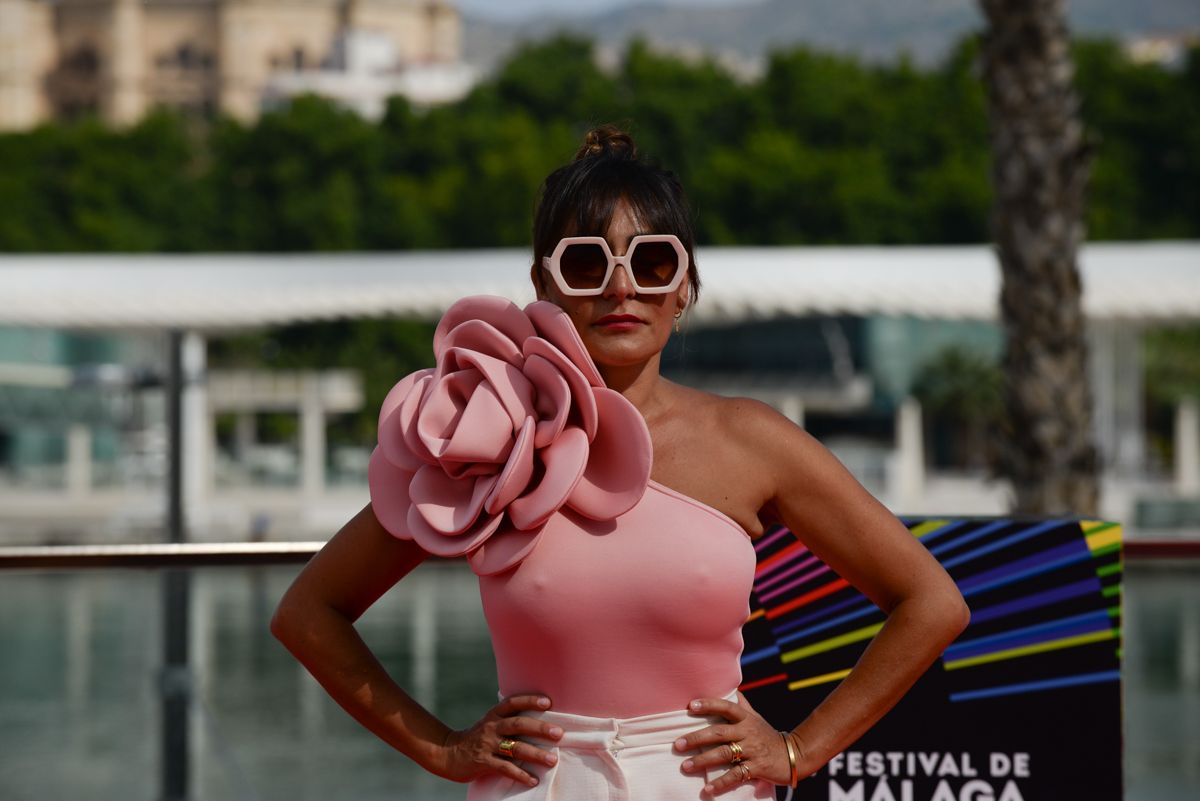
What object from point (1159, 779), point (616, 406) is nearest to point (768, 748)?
point (616, 406)

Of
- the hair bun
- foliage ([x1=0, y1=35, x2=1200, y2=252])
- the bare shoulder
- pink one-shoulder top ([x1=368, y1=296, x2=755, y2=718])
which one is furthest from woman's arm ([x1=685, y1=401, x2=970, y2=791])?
foliage ([x1=0, y1=35, x2=1200, y2=252])

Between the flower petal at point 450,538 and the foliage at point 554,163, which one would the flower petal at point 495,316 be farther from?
the foliage at point 554,163

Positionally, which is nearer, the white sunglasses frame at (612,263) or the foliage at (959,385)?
the white sunglasses frame at (612,263)

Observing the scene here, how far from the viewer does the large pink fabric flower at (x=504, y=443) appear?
174cm

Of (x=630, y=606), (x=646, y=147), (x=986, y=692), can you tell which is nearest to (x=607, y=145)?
(x=630, y=606)

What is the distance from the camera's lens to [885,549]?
6.25ft

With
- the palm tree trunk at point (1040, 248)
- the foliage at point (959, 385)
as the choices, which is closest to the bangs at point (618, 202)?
the palm tree trunk at point (1040, 248)

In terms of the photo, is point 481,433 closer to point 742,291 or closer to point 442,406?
point 442,406

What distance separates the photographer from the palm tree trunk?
621 centimetres

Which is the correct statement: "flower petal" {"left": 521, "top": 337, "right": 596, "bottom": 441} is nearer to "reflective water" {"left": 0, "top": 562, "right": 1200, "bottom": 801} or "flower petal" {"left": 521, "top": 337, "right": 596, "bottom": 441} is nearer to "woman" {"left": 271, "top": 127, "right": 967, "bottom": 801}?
"woman" {"left": 271, "top": 127, "right": 967, "bottom": 801}

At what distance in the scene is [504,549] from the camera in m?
1.76

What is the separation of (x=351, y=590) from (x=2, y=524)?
68.6 feet

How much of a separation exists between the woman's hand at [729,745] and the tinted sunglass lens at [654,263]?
45cm

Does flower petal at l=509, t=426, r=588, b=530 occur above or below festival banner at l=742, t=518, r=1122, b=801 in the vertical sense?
above
